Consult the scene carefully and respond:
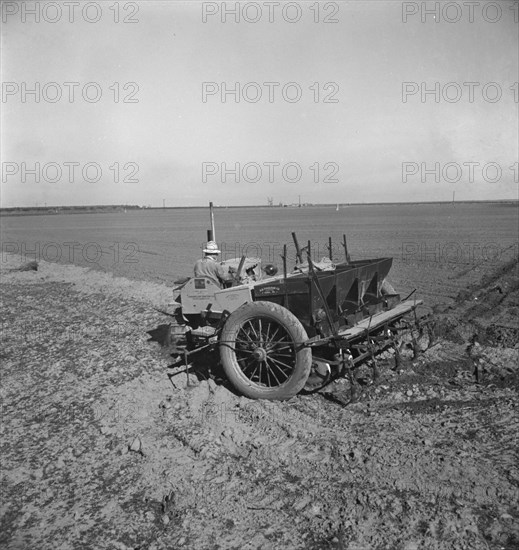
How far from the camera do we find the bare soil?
3760 millimetres

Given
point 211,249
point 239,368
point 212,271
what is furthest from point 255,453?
point 211,249

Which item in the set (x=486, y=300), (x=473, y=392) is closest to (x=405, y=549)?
(x=473, y=392)

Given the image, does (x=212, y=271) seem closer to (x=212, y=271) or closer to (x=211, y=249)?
(x=212, y=271)

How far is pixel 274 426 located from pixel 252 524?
1609 mm

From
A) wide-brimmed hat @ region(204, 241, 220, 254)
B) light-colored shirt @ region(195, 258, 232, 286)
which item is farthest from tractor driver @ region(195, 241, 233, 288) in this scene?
wide-brimmed hat @ region(204, 241, 220, 254)

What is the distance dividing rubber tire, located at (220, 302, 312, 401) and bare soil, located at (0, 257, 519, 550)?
0.54 feet

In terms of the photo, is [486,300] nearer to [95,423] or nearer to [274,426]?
[274,426]

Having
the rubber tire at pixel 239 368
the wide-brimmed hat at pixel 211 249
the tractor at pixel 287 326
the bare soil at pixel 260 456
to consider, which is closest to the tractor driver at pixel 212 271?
the tractor at pixel 287 326

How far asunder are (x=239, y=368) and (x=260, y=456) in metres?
1.51

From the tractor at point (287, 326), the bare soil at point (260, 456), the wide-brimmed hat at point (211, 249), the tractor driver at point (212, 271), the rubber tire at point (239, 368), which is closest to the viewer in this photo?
the bare soil at point (260, 456)

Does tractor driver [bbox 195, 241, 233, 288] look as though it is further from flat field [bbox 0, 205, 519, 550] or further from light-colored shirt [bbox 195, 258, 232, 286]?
flat field [bbox 0, 205, 519, 550]

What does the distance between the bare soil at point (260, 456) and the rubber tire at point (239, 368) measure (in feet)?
0.54

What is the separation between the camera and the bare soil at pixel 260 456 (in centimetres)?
376

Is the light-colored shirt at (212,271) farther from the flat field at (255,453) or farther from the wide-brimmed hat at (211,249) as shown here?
the flat field at (255,453)
